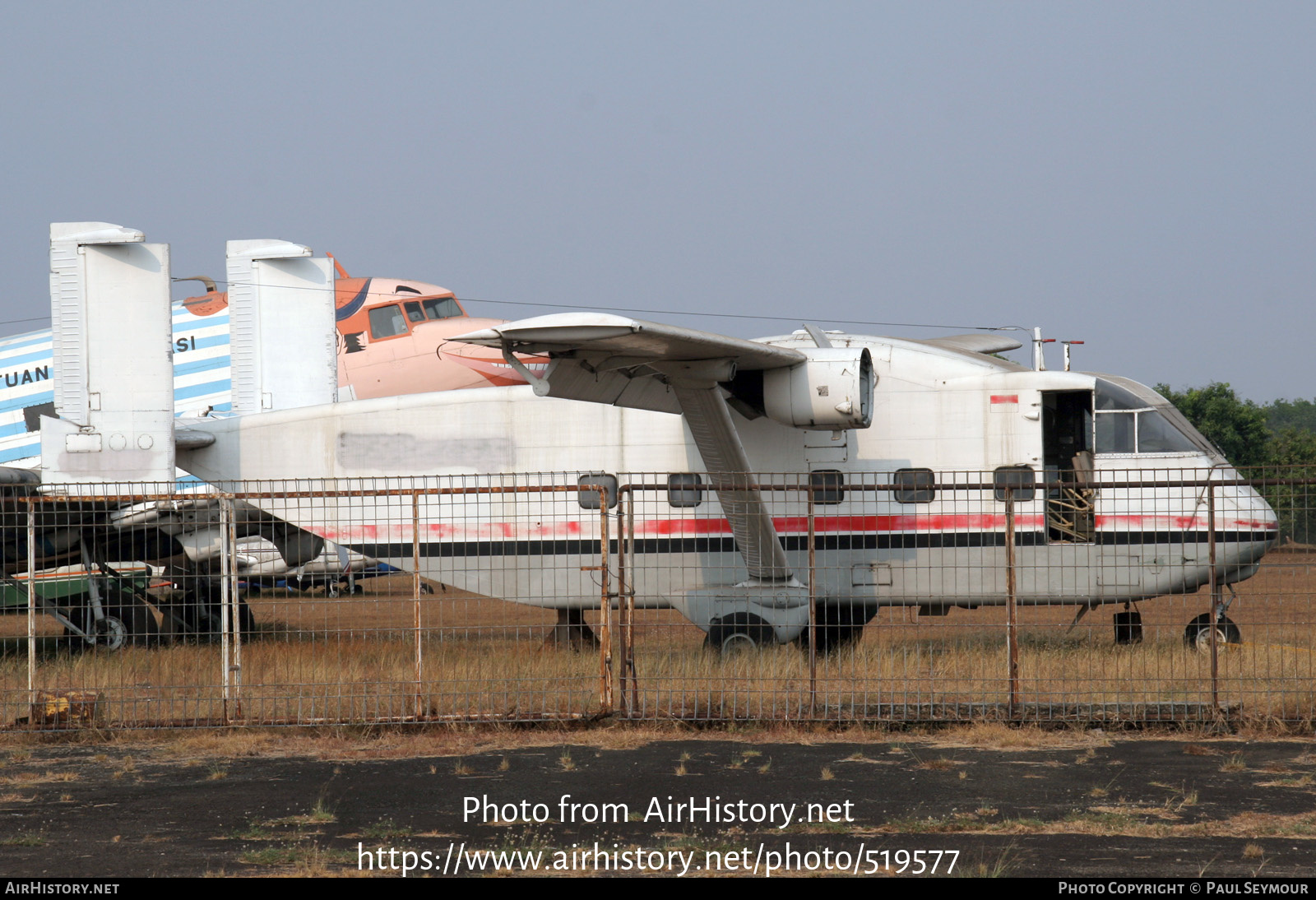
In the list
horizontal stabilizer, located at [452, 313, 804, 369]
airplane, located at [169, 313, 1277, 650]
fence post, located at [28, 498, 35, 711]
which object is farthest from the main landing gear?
fence post, located at [28, 498, 35, 711]

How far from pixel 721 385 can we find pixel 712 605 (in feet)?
8.61

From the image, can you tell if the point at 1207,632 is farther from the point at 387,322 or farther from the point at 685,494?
the point at 387,322

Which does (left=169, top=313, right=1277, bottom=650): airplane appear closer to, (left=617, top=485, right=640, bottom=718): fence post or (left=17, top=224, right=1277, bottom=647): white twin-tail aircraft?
(left=17, top=224, right=1277, bottom=647): white twin-tail aircraft

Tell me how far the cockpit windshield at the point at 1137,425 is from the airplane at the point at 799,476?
2cm

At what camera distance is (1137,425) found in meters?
13.8

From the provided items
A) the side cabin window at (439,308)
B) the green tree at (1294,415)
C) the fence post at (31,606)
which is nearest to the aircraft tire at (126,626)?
the fence post at (31,606)

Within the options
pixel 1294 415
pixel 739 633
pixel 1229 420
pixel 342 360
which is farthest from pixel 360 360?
pixel 1294 415

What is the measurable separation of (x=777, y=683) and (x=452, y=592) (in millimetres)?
8258

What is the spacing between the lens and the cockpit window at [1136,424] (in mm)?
13773

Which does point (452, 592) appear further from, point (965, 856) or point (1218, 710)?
point (965, 856)

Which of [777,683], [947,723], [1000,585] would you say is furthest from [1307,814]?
[1000,585]

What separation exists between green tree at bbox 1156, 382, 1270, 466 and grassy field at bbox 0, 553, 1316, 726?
52891 mm

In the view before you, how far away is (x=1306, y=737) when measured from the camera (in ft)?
32.2

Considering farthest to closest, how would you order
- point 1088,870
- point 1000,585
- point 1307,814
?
point 1000,585 < point 1307,814 < point 1088,870
